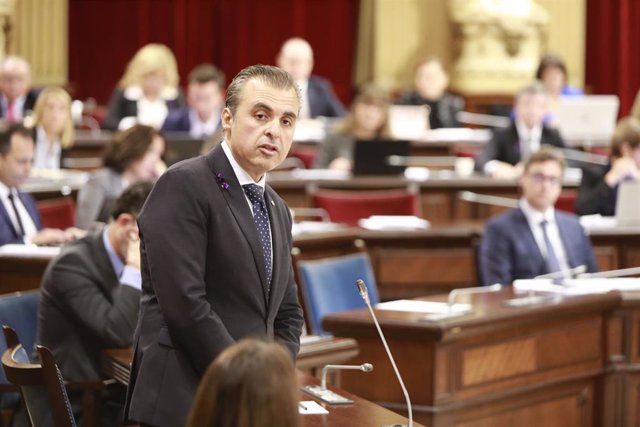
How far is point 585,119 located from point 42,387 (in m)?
7.76

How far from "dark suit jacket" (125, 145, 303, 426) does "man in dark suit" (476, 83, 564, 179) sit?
6267mm

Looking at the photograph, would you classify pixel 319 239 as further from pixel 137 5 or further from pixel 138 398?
pixel 137 5

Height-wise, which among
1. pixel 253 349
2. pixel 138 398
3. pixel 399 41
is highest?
pixel 399 41

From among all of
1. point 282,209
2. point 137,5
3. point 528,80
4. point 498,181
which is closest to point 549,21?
point 528,80

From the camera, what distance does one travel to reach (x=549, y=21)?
13.4 meters

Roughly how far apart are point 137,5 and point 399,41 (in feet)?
8.78

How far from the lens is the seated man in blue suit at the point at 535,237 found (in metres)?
5.90

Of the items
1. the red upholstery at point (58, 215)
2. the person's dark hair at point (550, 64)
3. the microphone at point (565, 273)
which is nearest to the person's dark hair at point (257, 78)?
the microphone at point (565, 273)

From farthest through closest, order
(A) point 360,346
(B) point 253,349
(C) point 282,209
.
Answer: (A) point 360,346 < (C) point 282,209 < (B) point 253,349

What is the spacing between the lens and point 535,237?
602cm

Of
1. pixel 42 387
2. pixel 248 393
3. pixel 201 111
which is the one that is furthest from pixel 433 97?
pixel 248 393

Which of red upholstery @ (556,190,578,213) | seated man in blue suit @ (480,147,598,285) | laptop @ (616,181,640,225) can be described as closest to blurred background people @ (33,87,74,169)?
red upholstery @ (556,190,578,213)

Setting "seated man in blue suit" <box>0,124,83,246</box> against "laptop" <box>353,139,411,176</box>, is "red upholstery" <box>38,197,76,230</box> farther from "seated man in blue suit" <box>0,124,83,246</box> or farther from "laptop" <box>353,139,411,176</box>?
"laptop" <box>353,139,411,176</box>

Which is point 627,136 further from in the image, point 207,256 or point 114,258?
point 207,256
